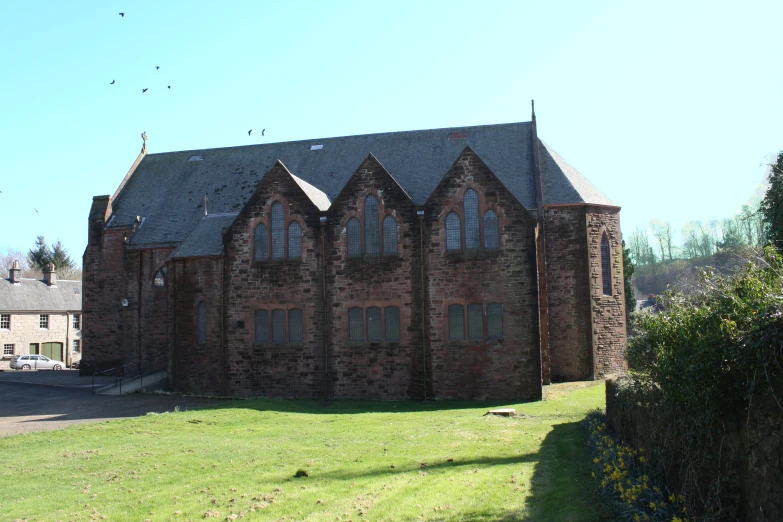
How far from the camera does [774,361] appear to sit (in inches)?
269

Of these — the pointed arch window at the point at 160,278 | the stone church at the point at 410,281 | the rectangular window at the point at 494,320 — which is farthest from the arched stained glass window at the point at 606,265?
the pointed arch window at the point at 160,278

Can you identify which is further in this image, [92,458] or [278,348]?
[278,348]

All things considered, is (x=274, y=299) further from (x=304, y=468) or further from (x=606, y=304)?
(x=606, y=304)

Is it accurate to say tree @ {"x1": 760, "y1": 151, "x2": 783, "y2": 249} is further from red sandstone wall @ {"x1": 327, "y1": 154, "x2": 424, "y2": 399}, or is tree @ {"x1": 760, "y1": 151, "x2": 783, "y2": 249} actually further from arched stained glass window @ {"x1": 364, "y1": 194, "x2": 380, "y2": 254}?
arched stained glass window @ {"x1": 364, "y1": 194, "x2": 380, "y2": 254}

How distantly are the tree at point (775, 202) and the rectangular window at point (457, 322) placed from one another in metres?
11.8

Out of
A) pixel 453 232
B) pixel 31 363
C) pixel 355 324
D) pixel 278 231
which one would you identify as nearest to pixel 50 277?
pixel 31 363

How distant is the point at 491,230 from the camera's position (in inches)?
1054

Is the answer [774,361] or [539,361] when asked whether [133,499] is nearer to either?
[774,361]

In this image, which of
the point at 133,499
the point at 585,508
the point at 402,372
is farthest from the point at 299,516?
the point at 402,372

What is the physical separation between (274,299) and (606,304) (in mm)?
16076

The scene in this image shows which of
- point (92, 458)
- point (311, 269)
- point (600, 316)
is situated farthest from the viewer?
point (600, 316)

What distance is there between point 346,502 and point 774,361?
695cm

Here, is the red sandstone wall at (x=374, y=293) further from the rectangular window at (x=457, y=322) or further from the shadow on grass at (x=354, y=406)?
the rectangular window at (x=457, y=322)

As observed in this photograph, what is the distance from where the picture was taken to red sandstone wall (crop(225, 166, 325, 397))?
28.1 meters
